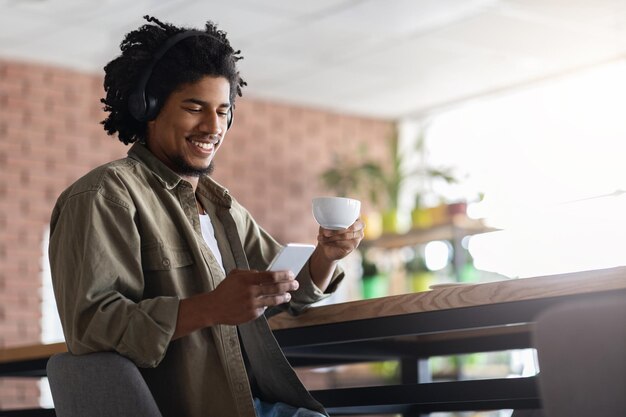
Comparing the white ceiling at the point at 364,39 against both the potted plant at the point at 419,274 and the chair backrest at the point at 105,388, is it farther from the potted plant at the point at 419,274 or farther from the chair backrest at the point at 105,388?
the chair backrest at the point at 105,388

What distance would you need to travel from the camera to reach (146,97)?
1.90 meters

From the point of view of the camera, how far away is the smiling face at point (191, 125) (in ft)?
6.23

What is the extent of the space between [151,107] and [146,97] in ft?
0.07

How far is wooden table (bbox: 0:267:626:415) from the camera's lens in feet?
5.01

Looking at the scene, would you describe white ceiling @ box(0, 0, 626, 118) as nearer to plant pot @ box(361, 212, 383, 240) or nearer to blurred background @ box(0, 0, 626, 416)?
blurred background @ box(0, 0, 626, 416)

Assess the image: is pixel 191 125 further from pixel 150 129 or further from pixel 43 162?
pixel 43 162

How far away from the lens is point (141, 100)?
6.17 ft

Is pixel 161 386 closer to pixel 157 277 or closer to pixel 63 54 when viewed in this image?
pixel 157 277

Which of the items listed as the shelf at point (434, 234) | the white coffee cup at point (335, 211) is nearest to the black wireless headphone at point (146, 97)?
the white coffee cup at point (335, 211)

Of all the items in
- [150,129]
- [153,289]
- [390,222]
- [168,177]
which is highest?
[390,222]

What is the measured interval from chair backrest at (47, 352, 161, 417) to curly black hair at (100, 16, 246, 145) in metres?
0.54

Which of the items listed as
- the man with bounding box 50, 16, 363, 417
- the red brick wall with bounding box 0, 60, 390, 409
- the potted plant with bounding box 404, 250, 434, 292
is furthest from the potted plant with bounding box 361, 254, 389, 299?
the man with bounding box 50, 16, 363, 417

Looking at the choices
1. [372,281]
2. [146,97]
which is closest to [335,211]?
[146,97]

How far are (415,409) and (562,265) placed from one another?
3.78 m
